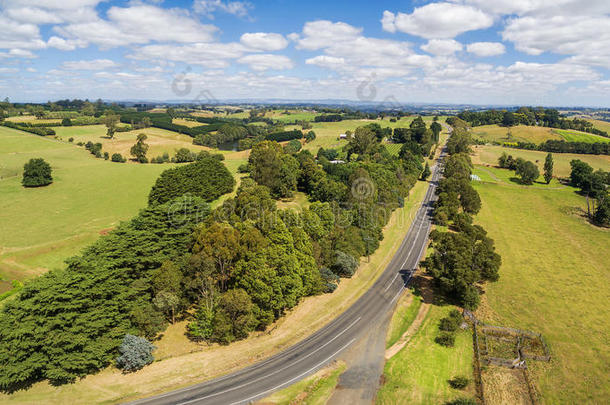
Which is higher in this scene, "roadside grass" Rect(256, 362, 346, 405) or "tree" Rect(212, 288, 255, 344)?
"tree" Rect(212, 288, 255, 344)

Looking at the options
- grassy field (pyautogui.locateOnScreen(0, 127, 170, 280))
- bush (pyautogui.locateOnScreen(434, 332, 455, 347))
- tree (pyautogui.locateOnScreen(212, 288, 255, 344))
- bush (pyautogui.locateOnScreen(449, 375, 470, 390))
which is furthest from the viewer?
grassy field (pyautogui.locateOnScreen(0, 127, 170, 280))

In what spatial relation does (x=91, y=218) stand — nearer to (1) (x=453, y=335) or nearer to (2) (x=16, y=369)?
(2) (x=16, y=369)

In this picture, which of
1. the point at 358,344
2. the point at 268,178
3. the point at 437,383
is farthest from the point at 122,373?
the point at 268,178

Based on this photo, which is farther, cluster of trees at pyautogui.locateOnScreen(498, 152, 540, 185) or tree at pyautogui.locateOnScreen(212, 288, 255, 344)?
cluster of trees at pyautogui.locateOnScreen(498, 152, 540, 185)

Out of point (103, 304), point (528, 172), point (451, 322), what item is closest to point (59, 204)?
point (103, 304)

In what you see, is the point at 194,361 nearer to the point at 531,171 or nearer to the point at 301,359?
the point at 301,359

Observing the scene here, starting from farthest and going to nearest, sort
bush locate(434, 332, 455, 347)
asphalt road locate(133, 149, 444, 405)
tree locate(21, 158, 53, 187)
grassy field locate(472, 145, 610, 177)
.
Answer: grassy field locate(472, 145, 610, 177) → tree locate(21, 158, 53, 187) → bush locate(434, 332, 455, 347) → asphalt road locate(133, 149, 444, 405)

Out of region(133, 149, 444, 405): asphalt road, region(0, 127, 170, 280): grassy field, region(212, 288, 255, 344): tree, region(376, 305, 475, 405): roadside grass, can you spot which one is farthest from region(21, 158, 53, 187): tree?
region(376, 305, 475, 405): roadside grass

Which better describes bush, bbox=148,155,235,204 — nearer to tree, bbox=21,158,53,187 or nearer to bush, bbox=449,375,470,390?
tree, bbox=21,158,53,187

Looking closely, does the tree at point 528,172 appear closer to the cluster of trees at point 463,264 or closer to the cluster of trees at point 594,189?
the cluster of trees at point 594,189
